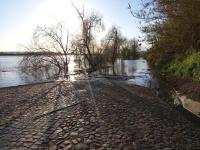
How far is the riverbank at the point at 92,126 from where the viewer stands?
868 centimetres

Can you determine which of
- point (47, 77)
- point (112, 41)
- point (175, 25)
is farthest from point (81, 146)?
point (112, 41)

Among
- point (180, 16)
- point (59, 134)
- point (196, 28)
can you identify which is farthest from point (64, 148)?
point (196, 28)

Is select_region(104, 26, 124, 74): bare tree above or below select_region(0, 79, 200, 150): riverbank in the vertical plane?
above

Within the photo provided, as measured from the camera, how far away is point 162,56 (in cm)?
4269

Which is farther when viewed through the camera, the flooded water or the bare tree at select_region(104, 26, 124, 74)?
the bare tree at select_region(104, 26, 124, 74)

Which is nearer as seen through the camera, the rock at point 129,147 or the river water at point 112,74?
the rock at point 129,147

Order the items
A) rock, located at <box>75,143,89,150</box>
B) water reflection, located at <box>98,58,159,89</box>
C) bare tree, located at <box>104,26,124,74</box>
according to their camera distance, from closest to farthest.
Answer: rock, located at <box>75,143,89,150</box>, water reflection, located at <box>98,58,159,89</box>, bare tree, located at <box>104,26,124,74</box>

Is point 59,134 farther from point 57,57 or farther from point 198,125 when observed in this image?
point 57,57

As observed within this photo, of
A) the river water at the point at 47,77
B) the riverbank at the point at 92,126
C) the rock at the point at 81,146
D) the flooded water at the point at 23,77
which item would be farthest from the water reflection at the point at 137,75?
the rock at the point at 81,146

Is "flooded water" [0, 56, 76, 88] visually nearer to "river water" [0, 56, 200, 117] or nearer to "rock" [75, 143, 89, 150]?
"river water" [0, 56, 200, 117]

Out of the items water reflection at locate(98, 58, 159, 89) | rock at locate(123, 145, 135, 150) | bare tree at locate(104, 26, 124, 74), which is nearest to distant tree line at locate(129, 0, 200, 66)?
water reflection at locate(98, 58, 159, 89)

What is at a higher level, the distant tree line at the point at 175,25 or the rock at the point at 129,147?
the distant tree line at the point at 175,25

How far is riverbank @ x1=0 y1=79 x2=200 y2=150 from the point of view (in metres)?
8.68

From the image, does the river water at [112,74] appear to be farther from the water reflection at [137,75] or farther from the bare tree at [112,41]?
the bare tree at [112,41]
